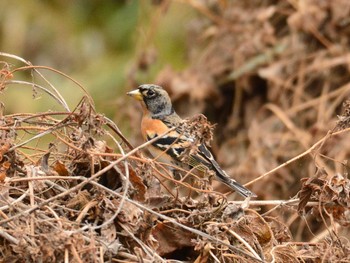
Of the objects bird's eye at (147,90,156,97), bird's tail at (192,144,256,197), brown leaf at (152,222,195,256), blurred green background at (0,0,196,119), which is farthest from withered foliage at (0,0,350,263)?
blurred green background at (0,0,196,119)

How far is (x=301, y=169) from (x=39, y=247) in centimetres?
370

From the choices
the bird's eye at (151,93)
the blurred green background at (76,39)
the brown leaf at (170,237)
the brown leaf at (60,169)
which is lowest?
the blurred green background at (76,39)

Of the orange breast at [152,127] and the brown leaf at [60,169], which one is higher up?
the brown leaf at [60,169]

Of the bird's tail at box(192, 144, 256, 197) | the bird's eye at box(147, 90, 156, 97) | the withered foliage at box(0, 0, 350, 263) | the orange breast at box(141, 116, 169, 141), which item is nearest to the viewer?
the withered foliage at box(0, 0, 350, 263)

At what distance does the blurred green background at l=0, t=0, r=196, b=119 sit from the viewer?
827cm

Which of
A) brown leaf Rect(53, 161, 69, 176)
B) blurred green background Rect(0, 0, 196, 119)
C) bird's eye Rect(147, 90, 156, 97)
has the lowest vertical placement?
blurred green background Rect(0, 0, 196, 119)

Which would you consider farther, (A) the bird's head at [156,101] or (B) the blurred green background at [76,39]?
(B) the blurred green background at [76,39]

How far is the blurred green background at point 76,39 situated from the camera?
8266 millimetres

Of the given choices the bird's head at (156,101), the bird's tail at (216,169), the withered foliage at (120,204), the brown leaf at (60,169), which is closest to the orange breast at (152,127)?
the bird's head at (156,101)

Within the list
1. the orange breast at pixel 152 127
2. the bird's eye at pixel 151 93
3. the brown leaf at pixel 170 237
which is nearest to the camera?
the brown leaf at pixel 170 237

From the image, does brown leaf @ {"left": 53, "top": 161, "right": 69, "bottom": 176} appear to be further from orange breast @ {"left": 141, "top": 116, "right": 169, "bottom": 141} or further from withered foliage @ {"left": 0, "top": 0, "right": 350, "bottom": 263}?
orange breast @ {"left": 141, "top": 116, "right": 169, "bottom": 141}

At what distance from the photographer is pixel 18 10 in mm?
9672

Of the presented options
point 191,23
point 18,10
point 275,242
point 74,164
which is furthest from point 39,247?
point 18,10

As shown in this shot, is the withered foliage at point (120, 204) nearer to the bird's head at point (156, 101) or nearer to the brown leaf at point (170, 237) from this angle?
the brown leaf at point (170, 237)
